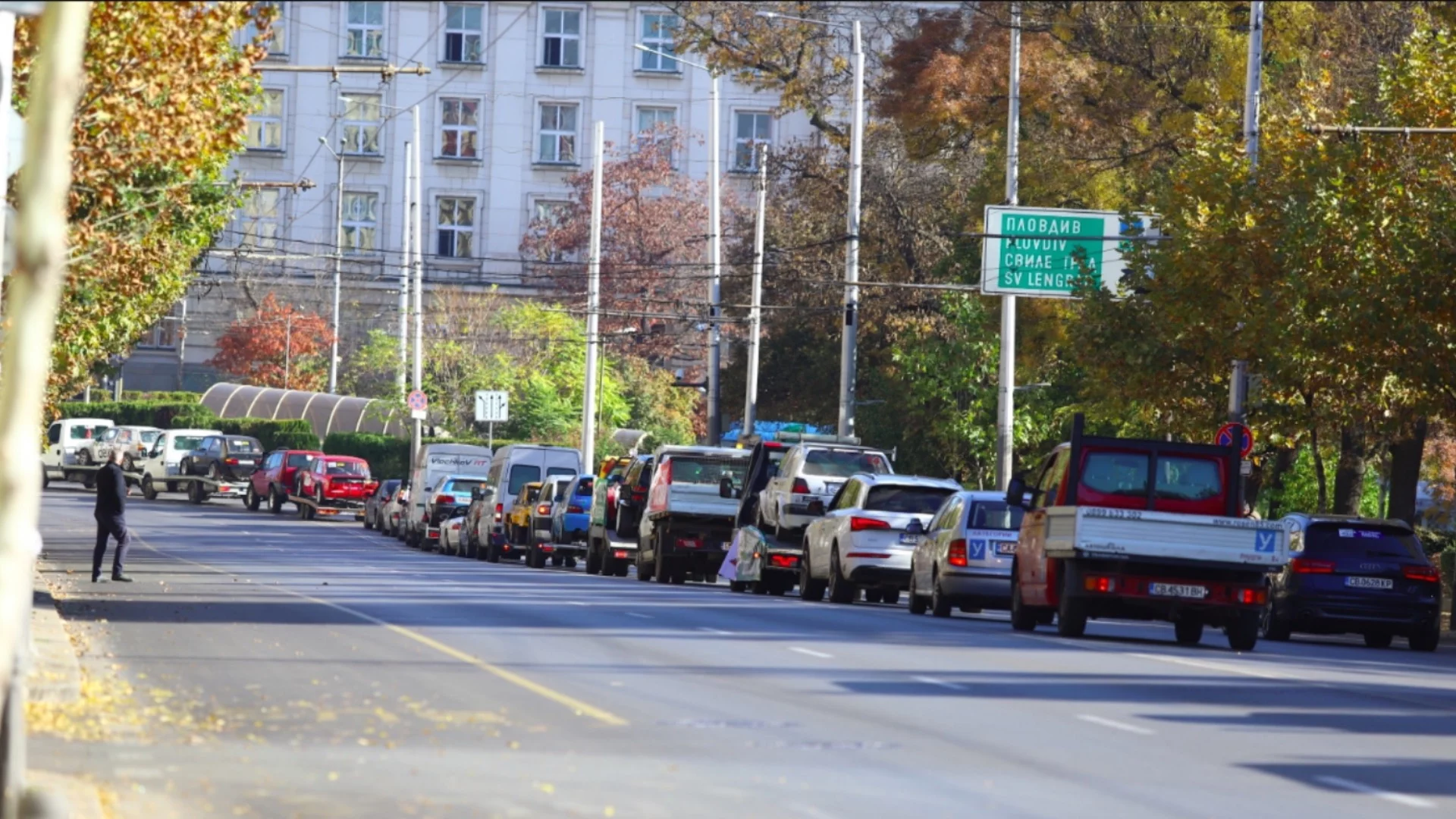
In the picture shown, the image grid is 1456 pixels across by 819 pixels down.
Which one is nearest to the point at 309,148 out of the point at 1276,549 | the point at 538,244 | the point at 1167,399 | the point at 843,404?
the point at 538,244

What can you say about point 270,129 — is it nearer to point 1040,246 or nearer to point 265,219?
point 265,219

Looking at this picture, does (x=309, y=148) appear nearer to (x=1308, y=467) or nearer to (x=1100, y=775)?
(x=1308, y=467)

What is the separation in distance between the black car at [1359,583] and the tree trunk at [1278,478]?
1407cm

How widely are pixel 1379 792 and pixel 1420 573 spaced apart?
17.2 m

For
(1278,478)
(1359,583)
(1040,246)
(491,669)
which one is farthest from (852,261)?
(491,669)

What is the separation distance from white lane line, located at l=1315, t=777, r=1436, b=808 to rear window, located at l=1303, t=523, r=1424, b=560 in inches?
658

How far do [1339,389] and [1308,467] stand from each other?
13.4 meters

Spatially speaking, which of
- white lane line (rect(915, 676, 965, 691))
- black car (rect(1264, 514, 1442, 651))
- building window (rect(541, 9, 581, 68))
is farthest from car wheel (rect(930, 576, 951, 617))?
building window (rect(541, 9, 581, 68))

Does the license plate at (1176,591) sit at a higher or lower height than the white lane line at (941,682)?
higher


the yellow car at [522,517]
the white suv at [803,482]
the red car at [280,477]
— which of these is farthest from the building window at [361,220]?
the white suv at [803,482]

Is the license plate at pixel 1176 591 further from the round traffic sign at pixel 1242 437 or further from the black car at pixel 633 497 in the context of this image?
the black car at pixel 633 497

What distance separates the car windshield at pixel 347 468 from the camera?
65750 mm

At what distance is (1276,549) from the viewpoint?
921 inches

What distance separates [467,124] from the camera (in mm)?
86625
